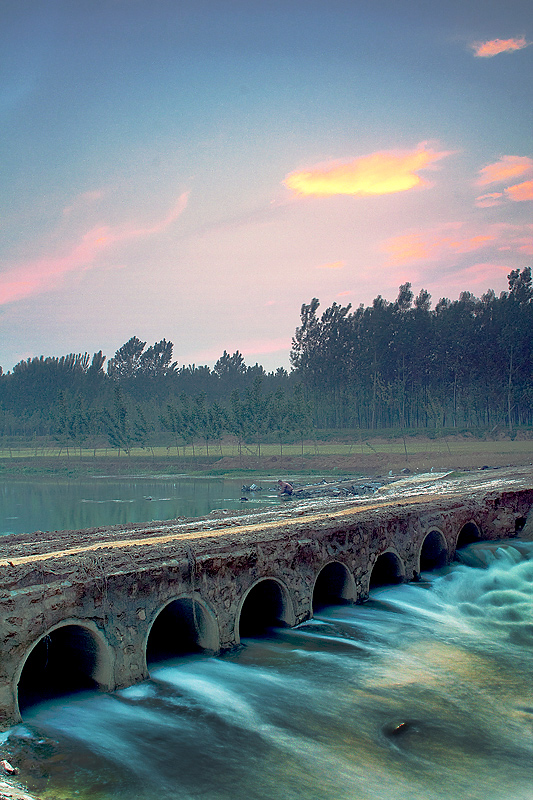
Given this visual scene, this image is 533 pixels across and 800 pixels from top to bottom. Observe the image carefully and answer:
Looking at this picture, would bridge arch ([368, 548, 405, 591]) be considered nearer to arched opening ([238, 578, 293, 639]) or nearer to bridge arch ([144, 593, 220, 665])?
arched opening ([238, 578, 293, 639])

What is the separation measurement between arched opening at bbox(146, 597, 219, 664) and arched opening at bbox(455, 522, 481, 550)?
16471 millimetres

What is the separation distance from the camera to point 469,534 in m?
29.7

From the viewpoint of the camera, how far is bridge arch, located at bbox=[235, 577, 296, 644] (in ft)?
60.7

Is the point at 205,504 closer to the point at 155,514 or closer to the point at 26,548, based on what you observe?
the point at 155,514

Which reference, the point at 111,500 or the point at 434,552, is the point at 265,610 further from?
the point at 111,500

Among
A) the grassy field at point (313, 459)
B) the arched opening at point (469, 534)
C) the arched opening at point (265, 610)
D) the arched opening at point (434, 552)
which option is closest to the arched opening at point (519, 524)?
the arched opening at point (469, 534)

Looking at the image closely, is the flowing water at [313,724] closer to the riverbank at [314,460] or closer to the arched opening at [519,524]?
the arched opening at [519,524]

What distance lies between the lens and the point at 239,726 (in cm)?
1303

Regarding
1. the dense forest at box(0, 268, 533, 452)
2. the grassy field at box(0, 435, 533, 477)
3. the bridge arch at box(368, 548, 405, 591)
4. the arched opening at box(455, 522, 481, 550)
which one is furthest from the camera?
the dense forest at box(0, 268, 533, 452)

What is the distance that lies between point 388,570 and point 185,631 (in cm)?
990

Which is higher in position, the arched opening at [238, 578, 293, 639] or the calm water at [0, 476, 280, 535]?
the arched opening at [238, 578, 293, 639]

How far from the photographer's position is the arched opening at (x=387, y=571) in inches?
926

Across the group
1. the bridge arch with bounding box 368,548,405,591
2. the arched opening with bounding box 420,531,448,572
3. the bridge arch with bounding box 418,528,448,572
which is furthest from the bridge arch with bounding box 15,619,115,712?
the arched opening with bounding box 420,531,448,572

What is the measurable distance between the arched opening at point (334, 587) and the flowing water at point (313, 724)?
210 centimetres
